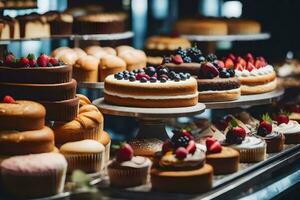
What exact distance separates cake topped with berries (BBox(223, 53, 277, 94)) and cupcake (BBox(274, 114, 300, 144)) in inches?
15.6

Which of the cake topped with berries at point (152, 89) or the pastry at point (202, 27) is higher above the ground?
the pastry at point (202, 27)

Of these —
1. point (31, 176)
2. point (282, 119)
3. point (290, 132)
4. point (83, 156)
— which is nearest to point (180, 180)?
point (83, 156)

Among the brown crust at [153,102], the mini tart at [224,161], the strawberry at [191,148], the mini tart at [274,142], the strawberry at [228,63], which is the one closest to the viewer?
the strawberry at [191,148]

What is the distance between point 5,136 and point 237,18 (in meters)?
6.00

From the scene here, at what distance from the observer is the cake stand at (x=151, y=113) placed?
517 centimetres

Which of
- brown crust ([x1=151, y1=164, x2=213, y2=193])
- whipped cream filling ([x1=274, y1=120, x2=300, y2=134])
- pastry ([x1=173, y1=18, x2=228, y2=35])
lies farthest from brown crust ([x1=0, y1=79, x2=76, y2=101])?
pastry ([x1=173, y1=18, x2=228, y2=35])

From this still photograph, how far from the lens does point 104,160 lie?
4.89 meters

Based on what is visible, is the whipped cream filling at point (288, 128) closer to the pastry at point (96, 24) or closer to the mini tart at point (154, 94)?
the mini tart at point (154, 94)

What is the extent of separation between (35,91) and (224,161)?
127 centimetres

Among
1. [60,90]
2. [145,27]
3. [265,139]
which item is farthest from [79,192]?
[145,27]

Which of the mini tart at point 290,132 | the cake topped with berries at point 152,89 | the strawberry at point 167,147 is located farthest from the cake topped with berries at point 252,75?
the strawberry at point 167,147

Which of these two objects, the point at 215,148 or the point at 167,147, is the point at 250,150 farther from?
the point at 167,147

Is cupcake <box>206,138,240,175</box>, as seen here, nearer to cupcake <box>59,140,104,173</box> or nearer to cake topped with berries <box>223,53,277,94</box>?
cupcake <box>59,140,104,173</box>

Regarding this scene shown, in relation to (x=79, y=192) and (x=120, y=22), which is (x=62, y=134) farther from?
(x=120, y=22)
